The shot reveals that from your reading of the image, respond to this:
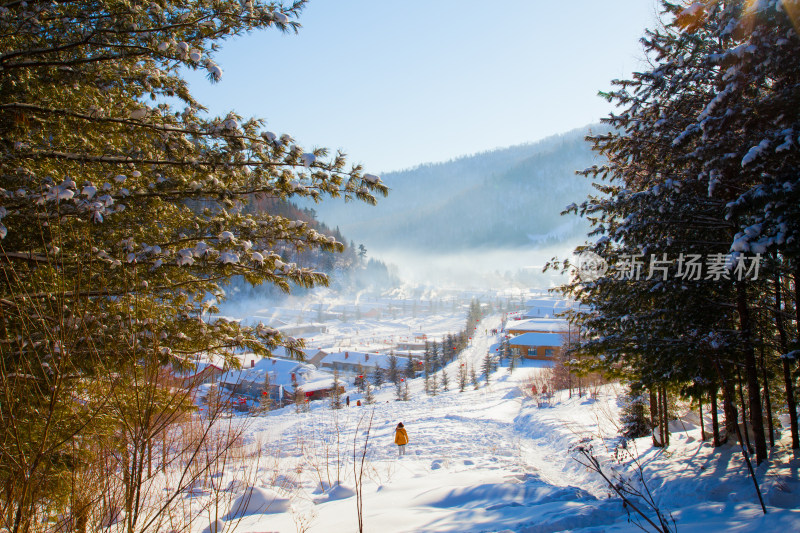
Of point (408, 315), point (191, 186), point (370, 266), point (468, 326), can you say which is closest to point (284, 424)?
point (191, 186)

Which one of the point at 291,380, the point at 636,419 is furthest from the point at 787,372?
the point at 291,380

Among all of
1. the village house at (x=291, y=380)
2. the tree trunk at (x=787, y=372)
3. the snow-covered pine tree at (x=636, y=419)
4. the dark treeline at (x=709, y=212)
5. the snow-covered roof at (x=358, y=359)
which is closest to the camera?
the dark treeline at (x=709, y=212)

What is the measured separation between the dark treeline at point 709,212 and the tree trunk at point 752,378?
2cm

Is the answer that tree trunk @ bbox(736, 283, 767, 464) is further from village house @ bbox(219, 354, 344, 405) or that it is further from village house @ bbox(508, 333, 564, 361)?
village house @ bbox(508, 333, 564, 361)

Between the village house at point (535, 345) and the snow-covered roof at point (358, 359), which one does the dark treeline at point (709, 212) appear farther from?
the snow-covered roof at point (358, 359)

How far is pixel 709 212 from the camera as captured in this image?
6840 mm

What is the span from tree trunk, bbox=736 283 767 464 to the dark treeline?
18 mm

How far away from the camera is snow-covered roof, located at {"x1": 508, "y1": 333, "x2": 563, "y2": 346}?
57062mm

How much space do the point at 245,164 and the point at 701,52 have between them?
23.3 ft

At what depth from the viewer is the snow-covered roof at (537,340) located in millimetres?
57062

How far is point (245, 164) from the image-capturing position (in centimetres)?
456

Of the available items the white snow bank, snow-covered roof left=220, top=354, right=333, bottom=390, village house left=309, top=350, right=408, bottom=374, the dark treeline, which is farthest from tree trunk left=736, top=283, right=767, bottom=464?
village house left=309, top=350, right=408, bottom=374

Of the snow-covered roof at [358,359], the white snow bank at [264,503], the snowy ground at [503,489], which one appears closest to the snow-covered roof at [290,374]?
the snow-covered roof at [358,359]

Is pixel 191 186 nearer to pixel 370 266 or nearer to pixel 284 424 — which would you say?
pixel 284 424
